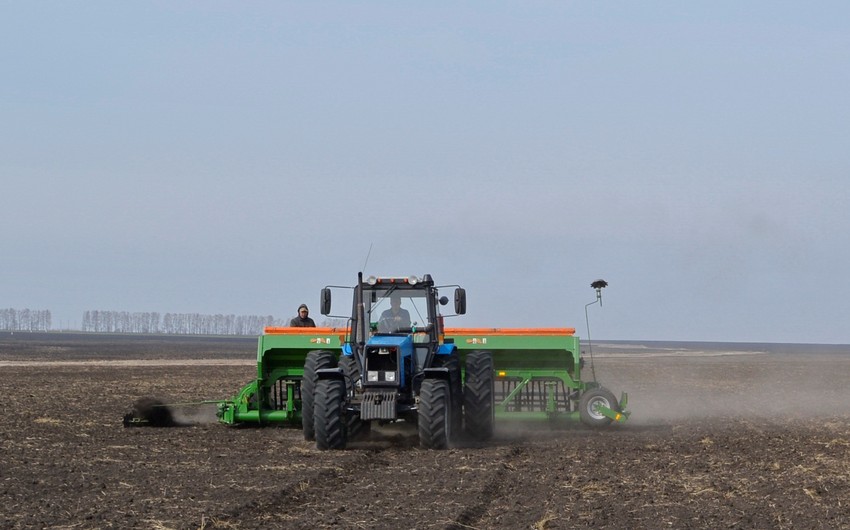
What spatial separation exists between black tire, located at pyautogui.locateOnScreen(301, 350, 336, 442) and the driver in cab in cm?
97

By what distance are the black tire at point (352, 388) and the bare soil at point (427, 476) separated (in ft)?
0.85

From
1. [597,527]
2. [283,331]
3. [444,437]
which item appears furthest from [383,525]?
[283,331]

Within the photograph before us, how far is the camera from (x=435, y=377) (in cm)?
1593

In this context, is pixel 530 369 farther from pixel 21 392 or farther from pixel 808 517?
pixel 21 392

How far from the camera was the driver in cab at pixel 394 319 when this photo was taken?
17.0 metres

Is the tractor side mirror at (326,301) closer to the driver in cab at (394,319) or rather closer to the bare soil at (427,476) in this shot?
the driver in cab at (394,319)

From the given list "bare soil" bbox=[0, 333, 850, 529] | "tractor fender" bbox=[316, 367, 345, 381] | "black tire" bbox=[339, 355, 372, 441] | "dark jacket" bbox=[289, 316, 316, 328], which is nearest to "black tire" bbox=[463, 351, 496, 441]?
"bare soil" bbox=[0, 333, 850, 529]

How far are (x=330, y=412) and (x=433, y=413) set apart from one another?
141 centimetres

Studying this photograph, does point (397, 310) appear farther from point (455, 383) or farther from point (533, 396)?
point (533, 396)

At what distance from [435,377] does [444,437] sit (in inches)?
36.0

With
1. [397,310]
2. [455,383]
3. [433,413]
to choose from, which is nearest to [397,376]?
[433,413]

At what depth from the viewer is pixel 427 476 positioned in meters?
13.0

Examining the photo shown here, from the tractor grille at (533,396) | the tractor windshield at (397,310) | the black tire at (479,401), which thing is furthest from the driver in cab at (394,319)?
the tractor grille at (533,396)

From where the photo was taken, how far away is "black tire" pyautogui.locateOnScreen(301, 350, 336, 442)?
1648 cm
